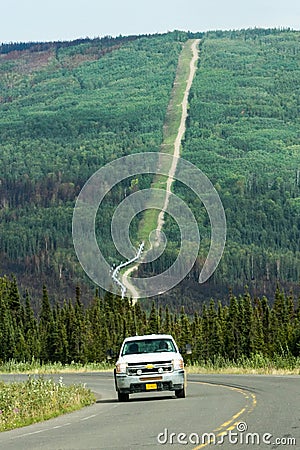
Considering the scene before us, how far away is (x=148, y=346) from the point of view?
3192 cm

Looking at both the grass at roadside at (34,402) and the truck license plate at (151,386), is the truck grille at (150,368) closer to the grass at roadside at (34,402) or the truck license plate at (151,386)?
the truck license plate at (151,386)

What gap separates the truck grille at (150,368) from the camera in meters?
30.1

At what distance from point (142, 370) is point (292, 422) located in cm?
1015

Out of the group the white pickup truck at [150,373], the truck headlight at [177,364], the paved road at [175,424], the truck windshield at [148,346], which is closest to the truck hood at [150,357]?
the white pickup truck at [150,373]

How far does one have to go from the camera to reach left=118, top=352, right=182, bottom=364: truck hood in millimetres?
30297

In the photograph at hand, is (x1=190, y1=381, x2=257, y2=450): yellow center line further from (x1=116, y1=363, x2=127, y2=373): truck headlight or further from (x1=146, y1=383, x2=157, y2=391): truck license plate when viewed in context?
(x1=116, y1=363, x2=127, y2=373): truck headlight

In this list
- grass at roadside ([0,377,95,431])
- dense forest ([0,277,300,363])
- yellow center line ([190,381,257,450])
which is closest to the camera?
yellow center line ([190,381,257,450])

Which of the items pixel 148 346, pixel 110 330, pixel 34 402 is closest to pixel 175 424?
pixel 34 402

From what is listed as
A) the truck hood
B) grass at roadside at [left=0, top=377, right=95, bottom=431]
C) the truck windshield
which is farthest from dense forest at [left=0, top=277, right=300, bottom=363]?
grass at roadside at [left=0, top=377, right=95, bottom=431]

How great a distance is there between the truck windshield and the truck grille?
1.27 m

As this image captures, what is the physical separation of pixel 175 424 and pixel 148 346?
10628 millimetres

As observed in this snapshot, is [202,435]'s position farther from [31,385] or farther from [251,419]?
[31,385]

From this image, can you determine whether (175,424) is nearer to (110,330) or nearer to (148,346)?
(148,346)

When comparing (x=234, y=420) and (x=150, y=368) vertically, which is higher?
(x=150, y=368)
